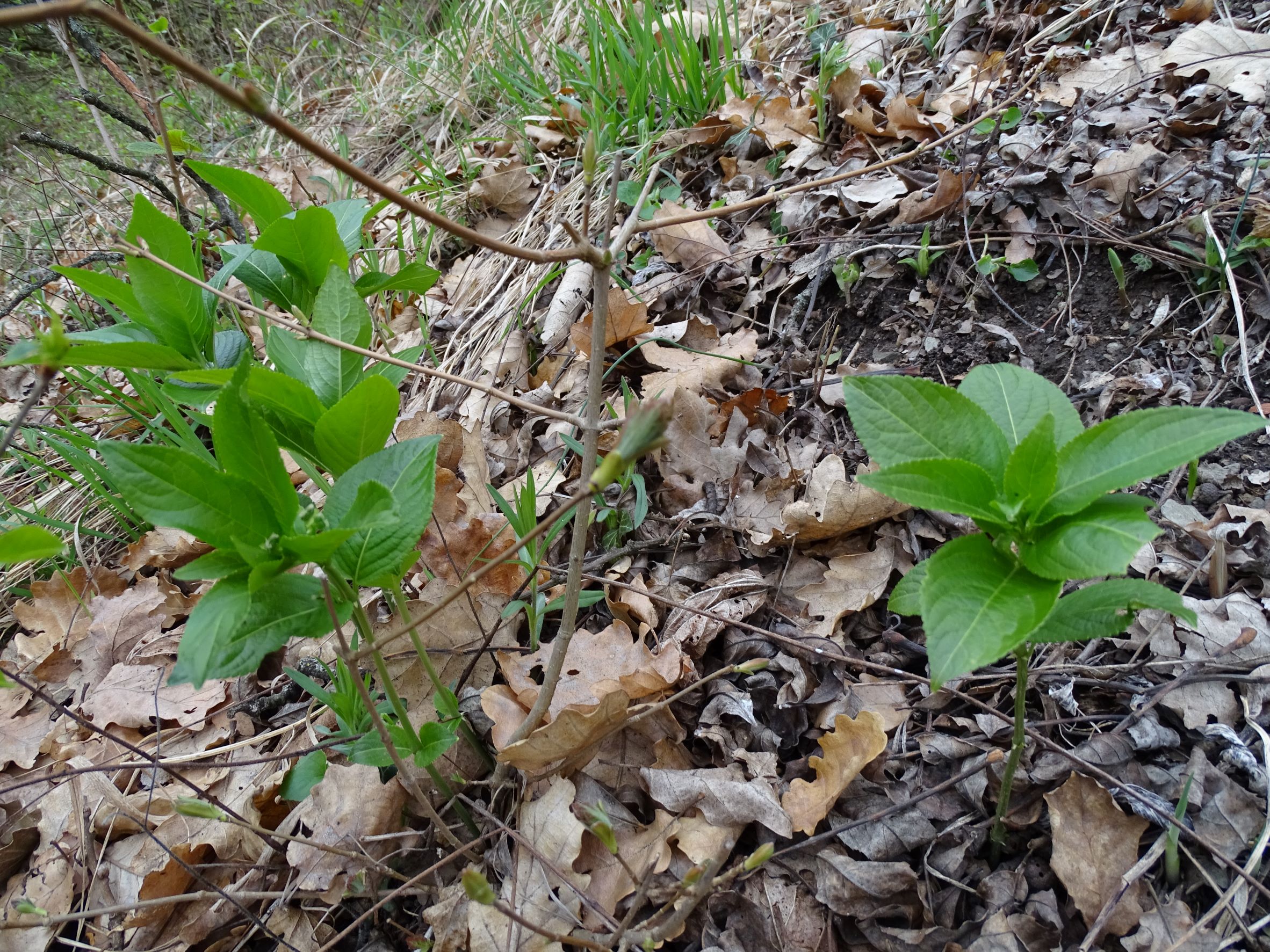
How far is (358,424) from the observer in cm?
108

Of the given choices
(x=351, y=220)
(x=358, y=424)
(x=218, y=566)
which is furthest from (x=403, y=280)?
(x=218, y=566)

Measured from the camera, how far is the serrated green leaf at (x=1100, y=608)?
0.92 meters

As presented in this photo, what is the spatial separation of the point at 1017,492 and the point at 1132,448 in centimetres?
14

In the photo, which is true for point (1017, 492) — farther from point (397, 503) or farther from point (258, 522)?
point (258, 522)

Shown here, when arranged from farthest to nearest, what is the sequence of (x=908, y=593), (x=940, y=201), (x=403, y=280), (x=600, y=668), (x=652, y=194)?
(x=652, y=194) → (x=940, y=201) → (x=600, y=668) → (x=403, y=280) → (x=908, y=593)

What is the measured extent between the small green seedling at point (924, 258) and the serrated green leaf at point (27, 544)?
2009 mm

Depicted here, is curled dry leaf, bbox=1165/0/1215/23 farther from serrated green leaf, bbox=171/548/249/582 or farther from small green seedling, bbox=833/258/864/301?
serrated green leaf, bbox=171/548/249/582

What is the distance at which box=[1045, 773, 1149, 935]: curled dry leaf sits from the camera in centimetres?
107

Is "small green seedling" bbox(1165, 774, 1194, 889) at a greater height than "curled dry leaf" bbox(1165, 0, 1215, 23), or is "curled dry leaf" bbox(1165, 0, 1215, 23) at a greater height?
"curled dry leaf" bbox(1165, 0, 1215, 23)

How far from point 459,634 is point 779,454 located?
94cm

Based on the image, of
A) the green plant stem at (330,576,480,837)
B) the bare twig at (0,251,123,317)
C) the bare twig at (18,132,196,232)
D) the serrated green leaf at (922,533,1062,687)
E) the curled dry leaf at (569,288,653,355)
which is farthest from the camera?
the bare twig at (0,251,123,317)

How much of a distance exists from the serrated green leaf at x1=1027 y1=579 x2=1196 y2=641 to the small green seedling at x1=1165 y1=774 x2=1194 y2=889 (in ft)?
0.97

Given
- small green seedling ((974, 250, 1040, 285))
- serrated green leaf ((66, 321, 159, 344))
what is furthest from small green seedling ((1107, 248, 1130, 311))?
serrated green leaf ((66, 321, 159, 344))

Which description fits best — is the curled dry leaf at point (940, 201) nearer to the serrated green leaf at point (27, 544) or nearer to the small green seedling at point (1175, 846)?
the small green seedling at point (1175, 846)
